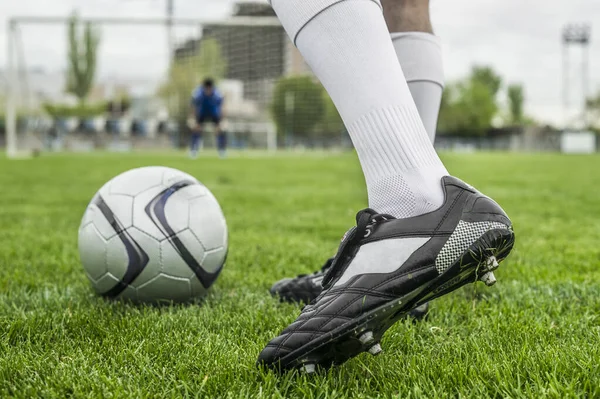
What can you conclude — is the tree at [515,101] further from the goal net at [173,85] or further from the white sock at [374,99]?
the white sock at [374,99]

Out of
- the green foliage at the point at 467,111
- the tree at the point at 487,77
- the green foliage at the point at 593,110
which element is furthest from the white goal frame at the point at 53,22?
the tree at the point at 487,77

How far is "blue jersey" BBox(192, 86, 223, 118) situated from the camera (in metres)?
16.1

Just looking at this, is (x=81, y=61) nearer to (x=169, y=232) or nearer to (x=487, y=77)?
(x=169, y=232)

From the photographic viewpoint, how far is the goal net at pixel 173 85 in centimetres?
1719

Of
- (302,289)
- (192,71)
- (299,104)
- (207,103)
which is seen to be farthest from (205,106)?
(302,289)

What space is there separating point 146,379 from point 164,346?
0.62ft

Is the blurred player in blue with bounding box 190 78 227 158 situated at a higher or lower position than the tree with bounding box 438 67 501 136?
lower

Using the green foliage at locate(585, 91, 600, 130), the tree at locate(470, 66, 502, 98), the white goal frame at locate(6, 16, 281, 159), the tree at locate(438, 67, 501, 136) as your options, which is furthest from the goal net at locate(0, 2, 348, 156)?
the tree at locate(470, 66, 502, 98)

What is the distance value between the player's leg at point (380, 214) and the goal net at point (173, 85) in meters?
1.36

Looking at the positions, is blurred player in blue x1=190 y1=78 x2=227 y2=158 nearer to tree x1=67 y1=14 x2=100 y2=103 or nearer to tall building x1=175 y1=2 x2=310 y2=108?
tall building x1=175 y1=2 x2=310 y2=108

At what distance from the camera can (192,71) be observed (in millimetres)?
19750

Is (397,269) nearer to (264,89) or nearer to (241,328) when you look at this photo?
(241,328)

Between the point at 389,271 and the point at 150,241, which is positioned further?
the point at 150,241

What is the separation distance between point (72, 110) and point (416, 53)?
47.9 meters
